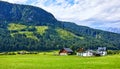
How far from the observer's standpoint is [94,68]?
53969 mm

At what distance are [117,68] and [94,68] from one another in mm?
4490

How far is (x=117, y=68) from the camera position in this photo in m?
53.5

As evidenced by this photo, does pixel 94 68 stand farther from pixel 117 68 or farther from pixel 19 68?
pixel 19 68

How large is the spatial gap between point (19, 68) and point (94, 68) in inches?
594

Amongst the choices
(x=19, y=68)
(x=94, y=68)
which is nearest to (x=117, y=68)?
(x=94, y=68)

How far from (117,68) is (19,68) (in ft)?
64.2

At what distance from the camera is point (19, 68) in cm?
5506
